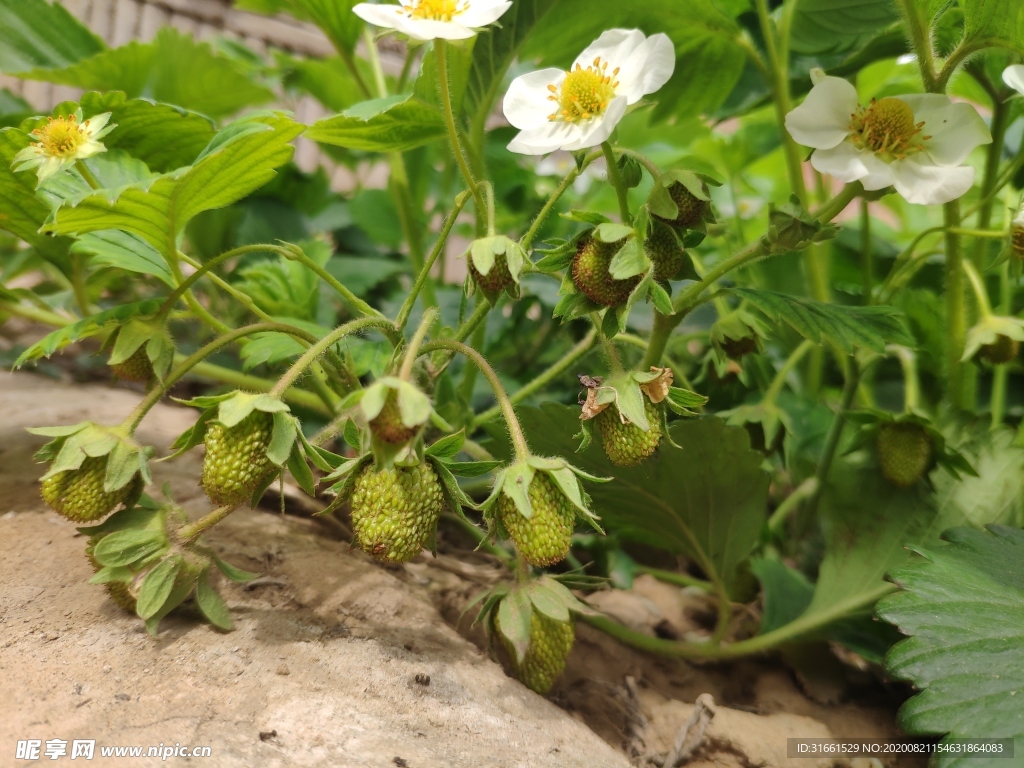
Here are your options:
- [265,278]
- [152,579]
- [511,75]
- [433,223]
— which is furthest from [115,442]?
[433,223]

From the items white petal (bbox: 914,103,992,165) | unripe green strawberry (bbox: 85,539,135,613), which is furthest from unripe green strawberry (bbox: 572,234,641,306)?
unripe green strawberry (bbox: 85,539,135,613)

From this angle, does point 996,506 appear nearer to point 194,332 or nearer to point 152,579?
point 152,579

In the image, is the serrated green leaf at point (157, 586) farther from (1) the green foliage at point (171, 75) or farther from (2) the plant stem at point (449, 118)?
(1) the green foliage at point (171, 75)

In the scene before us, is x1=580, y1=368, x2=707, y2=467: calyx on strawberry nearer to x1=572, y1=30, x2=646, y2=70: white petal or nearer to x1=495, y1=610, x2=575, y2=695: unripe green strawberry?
x1=495, y1=610, x2=575, y2=695: unripe green strawberry

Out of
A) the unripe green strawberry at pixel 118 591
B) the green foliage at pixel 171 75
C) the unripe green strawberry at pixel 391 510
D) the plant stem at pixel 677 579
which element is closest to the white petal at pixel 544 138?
the unripe green strawberry at pixel 391 510

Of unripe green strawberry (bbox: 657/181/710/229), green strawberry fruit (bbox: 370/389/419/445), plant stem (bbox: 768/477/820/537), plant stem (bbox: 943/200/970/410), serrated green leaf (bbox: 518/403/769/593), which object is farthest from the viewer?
plant stem (bbox: 768/477/820/537)
